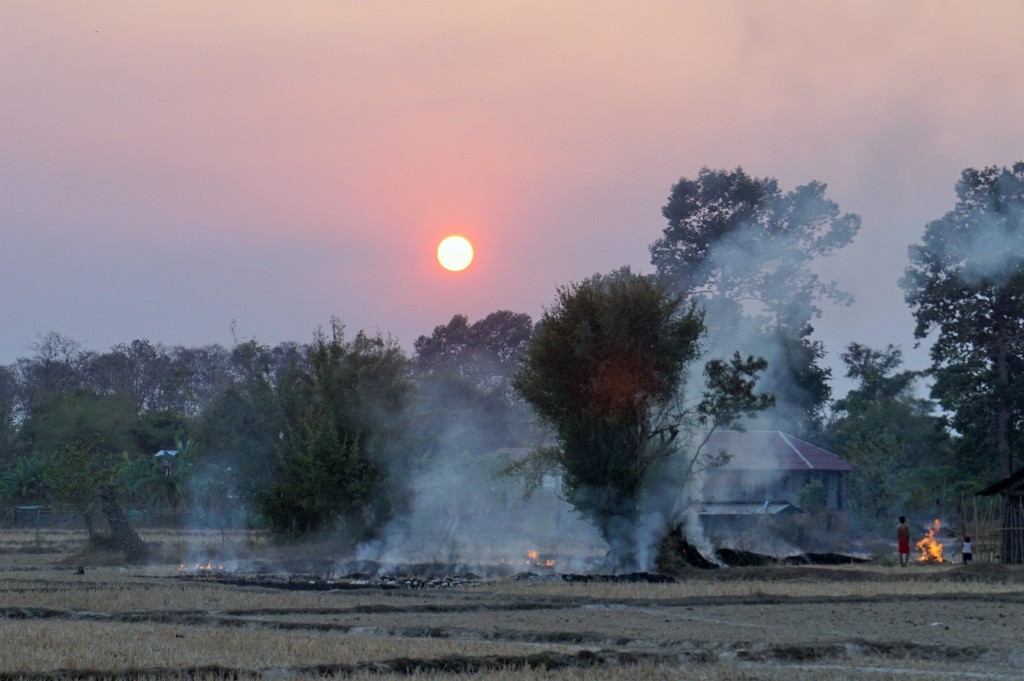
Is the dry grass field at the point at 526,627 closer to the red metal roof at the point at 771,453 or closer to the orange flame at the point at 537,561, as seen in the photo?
the orange flame at the point at 537,561

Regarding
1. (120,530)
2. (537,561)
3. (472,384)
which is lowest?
(537,561)

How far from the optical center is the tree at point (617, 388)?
130 ft

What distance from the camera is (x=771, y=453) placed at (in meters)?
72.2

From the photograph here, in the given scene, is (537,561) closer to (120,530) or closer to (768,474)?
(120,530)

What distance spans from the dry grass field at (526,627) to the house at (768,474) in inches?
1234

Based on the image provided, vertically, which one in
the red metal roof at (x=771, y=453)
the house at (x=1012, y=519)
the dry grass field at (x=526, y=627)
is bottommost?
the dry grass field at (x=526, y=627)

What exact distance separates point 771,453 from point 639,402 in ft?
112

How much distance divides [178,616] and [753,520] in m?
34.1

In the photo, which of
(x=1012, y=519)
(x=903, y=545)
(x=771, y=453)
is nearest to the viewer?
(x=1012, y=519)

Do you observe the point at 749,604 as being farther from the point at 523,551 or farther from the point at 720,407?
the point at 523,551

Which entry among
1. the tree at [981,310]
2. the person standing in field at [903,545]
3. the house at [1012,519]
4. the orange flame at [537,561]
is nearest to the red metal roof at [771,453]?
the tree at [981,310]

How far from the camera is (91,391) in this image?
103m

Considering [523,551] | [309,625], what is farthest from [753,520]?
[309,625]

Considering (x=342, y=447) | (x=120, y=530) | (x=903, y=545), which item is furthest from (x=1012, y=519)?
(x=120, y=530)
